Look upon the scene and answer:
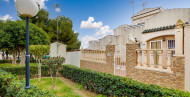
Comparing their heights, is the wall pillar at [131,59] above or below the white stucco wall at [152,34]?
below

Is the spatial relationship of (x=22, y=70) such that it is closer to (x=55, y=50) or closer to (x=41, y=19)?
(x=55, y=50)

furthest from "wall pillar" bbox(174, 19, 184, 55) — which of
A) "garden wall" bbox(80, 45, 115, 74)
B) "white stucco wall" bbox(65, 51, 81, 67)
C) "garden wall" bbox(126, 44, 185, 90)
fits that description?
"white stucco wall" bbox(65, 51, 81, 67)

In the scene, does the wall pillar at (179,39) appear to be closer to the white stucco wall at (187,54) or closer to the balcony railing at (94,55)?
the white stucco wall at (187,54)

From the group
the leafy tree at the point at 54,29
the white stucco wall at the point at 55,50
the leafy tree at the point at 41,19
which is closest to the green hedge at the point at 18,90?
the white stucco wall at the point at 55,50

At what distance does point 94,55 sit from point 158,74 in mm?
4562

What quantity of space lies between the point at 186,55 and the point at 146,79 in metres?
1.72

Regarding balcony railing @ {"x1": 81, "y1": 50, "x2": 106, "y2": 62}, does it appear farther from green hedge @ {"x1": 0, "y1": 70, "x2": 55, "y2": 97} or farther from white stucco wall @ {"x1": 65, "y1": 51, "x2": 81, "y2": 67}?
green hedge @ {"x1": 0, "y1": 70, "x2": 55, "y2": 97}

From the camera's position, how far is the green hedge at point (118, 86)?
2.62m

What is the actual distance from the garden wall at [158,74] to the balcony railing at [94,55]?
87.8 inches

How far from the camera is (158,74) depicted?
14.1ft

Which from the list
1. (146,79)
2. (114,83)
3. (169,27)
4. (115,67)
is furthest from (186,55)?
(169,27)

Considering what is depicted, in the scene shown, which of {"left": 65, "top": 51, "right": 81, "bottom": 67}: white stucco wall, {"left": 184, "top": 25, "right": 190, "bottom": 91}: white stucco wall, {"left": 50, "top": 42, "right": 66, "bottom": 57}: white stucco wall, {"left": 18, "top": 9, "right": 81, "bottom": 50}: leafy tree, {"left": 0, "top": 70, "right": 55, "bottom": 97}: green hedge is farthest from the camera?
{"left": 18, "top": 9, "right": 81, "bottom": 50}: leafy tree

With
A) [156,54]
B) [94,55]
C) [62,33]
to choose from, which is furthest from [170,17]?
[62,33]

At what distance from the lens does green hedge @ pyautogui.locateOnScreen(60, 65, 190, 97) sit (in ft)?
8.59
